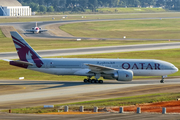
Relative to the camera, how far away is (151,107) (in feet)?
122

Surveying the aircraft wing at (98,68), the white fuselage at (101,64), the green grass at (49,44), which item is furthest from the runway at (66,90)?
the green grass at (49,44)

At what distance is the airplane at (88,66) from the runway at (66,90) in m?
1.72

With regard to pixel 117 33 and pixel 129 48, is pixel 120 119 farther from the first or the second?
pixel 117 33

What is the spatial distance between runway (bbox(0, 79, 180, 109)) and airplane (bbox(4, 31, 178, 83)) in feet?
5.63

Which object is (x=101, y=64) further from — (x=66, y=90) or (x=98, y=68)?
(x=66, y=90)

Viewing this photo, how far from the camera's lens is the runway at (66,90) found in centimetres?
4154

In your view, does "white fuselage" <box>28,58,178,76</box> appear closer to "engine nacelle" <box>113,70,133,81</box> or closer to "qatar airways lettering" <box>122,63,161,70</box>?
"qatar airways lettering" <box>122,63,161,70</box>

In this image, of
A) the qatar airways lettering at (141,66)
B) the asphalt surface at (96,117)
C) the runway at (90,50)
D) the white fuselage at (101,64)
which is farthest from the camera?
the runway at (90,50)

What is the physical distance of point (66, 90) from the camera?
48.5 meters

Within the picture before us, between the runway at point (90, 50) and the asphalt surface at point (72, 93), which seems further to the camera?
the runway at point (90, 50)

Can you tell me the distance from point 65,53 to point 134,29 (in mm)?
77441

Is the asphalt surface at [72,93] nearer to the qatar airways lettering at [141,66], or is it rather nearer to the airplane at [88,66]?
the airplane at [88,66]

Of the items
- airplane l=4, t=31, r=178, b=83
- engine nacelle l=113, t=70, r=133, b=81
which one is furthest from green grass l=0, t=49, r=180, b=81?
engine nacelle l=113, t=70, r=133, b=81

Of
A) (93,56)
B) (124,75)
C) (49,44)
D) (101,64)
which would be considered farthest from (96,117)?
(49,44)
